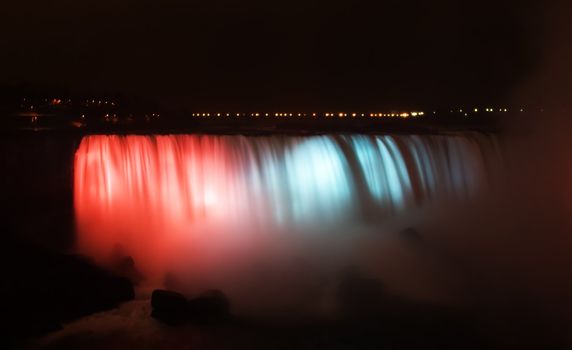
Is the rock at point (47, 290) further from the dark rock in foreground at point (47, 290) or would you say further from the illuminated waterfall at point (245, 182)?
the illuminated waterfall at point (245, 182)

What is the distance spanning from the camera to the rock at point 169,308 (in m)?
9.32

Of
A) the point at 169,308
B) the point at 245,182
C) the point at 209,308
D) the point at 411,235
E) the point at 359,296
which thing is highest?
the point at 245,182

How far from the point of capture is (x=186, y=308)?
31.4ft

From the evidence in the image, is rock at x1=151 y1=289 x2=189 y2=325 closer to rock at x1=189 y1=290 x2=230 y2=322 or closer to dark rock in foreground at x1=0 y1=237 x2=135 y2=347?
rock at x1=189 y1=290 x2=230 y2=322

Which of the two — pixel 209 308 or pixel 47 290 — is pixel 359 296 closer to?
pixel 209 308

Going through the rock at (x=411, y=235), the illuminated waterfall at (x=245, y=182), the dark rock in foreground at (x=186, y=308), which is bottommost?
the dark rock in foreground at (x=186, y=308)

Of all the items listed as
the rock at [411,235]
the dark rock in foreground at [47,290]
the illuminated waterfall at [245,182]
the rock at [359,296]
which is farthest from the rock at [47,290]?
the rock at [411,235]

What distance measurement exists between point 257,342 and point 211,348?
89cm

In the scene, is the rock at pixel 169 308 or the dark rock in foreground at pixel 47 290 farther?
the rock at pixel 169 308

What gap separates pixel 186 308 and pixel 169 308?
14.5 inches

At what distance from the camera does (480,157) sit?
60.7ft

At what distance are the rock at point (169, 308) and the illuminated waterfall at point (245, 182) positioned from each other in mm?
3204

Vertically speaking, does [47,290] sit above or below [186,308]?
above

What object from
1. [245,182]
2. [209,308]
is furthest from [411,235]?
[209,308]
